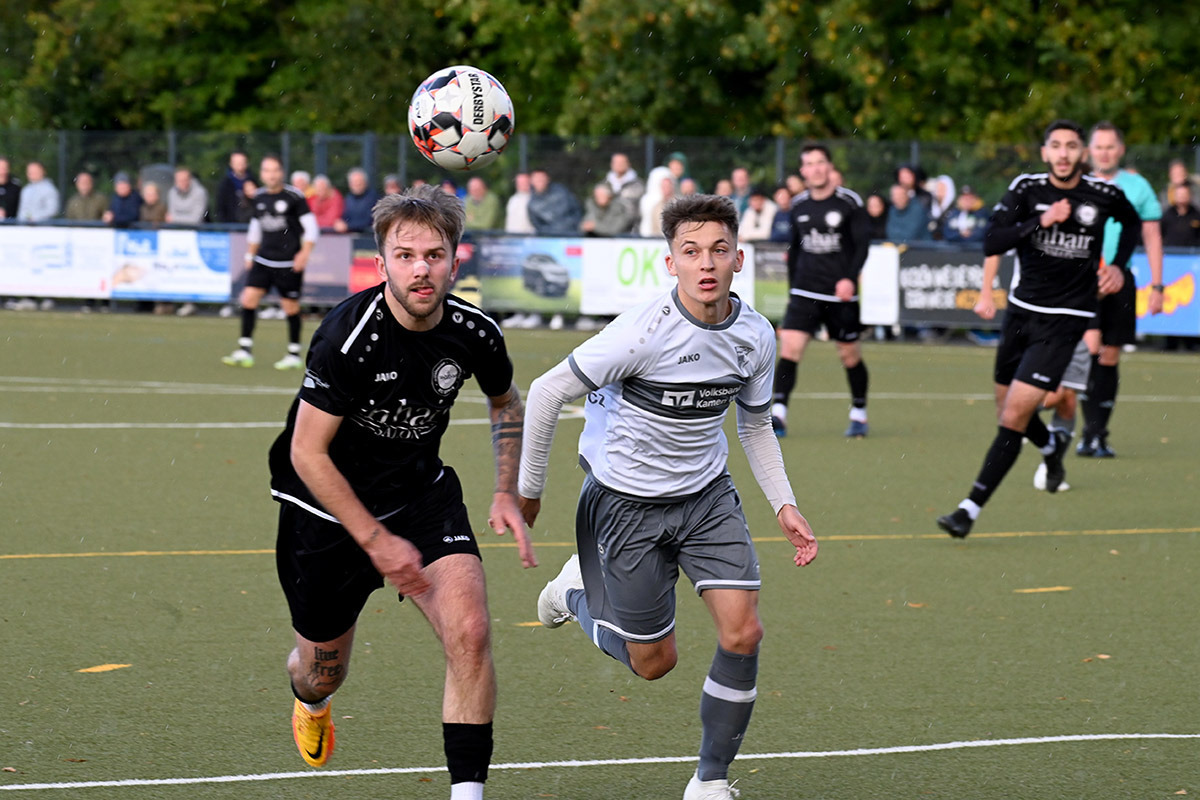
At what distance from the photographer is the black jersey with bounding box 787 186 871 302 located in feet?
47.7

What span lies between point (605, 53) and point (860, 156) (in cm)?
925

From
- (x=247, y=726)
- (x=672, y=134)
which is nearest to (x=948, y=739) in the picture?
(x=247, y=726)

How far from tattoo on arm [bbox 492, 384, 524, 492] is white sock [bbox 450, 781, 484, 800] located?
3.37ft

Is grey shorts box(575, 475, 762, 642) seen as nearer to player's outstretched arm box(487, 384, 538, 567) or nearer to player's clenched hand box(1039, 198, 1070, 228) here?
player's outstretched arm box(487, 384, 538, 567)

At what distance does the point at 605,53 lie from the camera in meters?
33.7

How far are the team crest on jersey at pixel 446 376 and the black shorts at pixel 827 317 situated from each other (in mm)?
9353

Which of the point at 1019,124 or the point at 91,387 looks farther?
the point at 1019,124

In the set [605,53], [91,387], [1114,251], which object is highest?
[605,53]

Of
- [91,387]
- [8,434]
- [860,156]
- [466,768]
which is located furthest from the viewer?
[860,156]

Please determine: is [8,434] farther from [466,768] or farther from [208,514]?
[466,768]

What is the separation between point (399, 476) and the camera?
525 centimetres

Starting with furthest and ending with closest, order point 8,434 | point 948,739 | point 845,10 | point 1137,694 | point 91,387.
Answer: point 845,10
point 91,387
point 8,434
point 1137,694
point 948,739

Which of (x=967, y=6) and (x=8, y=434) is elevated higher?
(x=967, y=6)

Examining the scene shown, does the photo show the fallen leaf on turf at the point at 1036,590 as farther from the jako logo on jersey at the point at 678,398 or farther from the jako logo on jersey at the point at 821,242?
the jako logo on jersey at the point at 821,242
